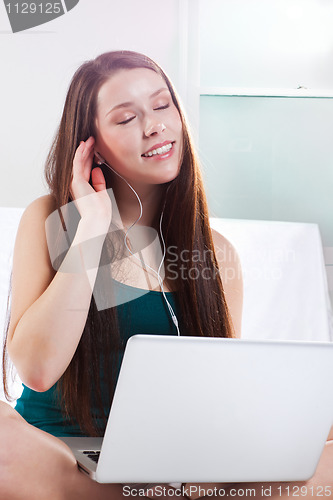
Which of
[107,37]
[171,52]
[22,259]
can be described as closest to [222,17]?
[171,52]

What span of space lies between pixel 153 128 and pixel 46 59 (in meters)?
0.85

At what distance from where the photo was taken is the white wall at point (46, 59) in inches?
75.5

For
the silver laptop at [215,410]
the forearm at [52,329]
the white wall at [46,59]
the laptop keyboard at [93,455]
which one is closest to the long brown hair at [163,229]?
the forearm at [52,329]

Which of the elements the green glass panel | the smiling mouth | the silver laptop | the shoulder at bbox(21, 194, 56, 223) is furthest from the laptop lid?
the green glass panel

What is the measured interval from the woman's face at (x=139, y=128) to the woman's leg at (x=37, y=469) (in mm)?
671

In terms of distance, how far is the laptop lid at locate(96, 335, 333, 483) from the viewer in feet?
2.03

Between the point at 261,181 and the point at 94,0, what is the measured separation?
2.69 ft

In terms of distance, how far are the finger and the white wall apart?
759 mm

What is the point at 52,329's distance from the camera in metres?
0.95

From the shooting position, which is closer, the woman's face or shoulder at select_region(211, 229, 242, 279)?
the woman's face

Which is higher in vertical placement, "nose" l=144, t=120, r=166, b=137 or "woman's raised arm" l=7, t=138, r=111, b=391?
"nose" l=144, t=120, r=166, b=137

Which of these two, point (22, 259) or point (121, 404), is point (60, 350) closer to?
point (22, 259)

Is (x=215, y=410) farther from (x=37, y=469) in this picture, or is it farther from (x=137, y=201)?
(x=137, y=201)

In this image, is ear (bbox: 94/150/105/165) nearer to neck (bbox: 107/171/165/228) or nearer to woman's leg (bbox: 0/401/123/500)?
→ neck (bbox: 107/171/165/228)
